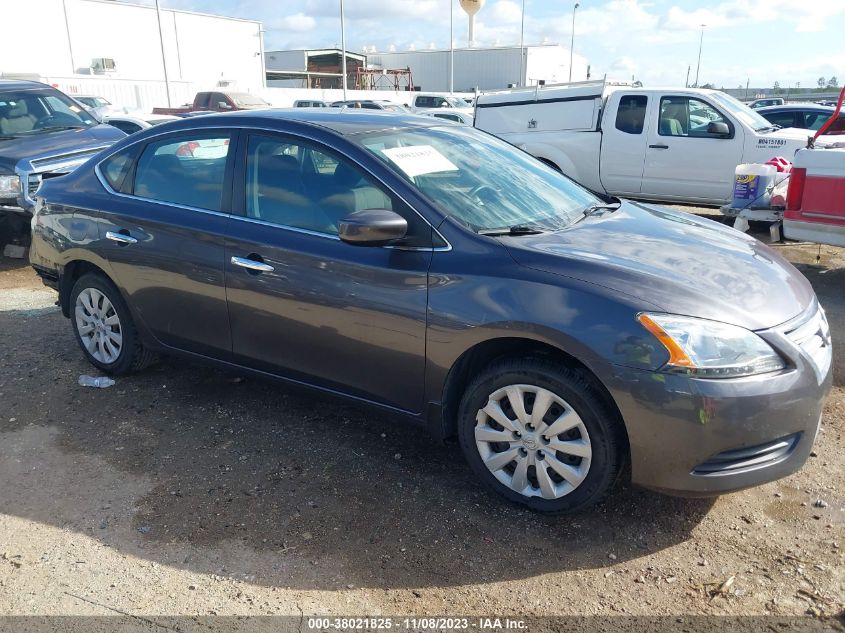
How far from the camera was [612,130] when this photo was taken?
10.1m

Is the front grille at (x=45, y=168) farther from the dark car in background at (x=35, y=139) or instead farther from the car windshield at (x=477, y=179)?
the car windshield at (x=477, y=179)

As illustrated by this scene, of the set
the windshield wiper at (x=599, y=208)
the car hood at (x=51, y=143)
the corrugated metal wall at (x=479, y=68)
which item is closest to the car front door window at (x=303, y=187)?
the windshield wiper at (x=599, y=208)

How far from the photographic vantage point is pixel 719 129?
9328mm

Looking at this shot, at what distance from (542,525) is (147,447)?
86.8 inches

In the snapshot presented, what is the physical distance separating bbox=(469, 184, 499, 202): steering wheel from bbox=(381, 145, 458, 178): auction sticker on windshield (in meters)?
0.17

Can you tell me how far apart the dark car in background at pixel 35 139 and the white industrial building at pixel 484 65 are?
49.4 metres

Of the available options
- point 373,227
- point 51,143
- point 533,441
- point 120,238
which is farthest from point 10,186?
point 533,441

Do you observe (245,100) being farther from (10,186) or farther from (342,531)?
(342,531)

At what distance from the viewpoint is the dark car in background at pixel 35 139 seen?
7824mm

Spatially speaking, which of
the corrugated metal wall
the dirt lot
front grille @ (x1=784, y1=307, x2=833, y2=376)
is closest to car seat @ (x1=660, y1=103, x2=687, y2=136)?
the dirt lot

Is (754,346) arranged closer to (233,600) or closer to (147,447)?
(233,600)

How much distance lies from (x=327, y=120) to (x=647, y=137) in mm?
7256

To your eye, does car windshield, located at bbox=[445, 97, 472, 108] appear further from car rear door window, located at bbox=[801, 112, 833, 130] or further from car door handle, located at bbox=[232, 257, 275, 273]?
car door handle, located at bbox=[232, 257, 275, 273]

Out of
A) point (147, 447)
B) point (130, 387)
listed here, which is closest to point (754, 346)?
point (147, 447)
